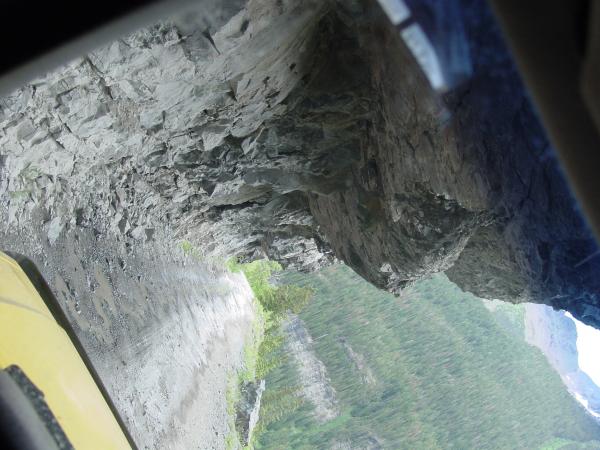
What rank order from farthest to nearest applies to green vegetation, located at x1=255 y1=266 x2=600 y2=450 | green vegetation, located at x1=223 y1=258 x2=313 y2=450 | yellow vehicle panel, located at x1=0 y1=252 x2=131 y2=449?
green vegetation, located at x1=255 y1=266 x2=600 y2=450
green vegetation, located at x1=223 y1=258 x2=313 y2=450
yellow vehicle panel, located at x1=0 y1=252 x2=131 y2=449

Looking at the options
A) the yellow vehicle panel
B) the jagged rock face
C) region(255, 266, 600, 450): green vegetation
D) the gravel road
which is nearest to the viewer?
the yellow vehicle panel

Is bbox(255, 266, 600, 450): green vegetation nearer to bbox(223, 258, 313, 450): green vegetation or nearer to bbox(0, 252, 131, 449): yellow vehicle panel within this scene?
bbox(223, 258, 313, 450): green vegetation

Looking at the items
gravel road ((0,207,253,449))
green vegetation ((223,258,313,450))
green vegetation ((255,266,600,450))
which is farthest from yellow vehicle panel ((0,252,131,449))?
green vegetation ((255,266,600,450))

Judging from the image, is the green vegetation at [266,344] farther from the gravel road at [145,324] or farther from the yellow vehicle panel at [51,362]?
the yellow vehicle panel at [51,362]

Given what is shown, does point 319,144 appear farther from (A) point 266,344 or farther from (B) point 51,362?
(A) point 266,344

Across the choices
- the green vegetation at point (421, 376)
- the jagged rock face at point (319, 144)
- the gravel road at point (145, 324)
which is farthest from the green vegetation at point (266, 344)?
the jagged rock face at point (319, 144)

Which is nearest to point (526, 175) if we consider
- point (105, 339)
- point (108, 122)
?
point (108, 122)

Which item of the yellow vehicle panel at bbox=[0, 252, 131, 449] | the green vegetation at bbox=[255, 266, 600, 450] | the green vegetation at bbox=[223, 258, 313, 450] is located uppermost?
the yellow vehicle panel at bbox=[0, 252, 131, 449]
